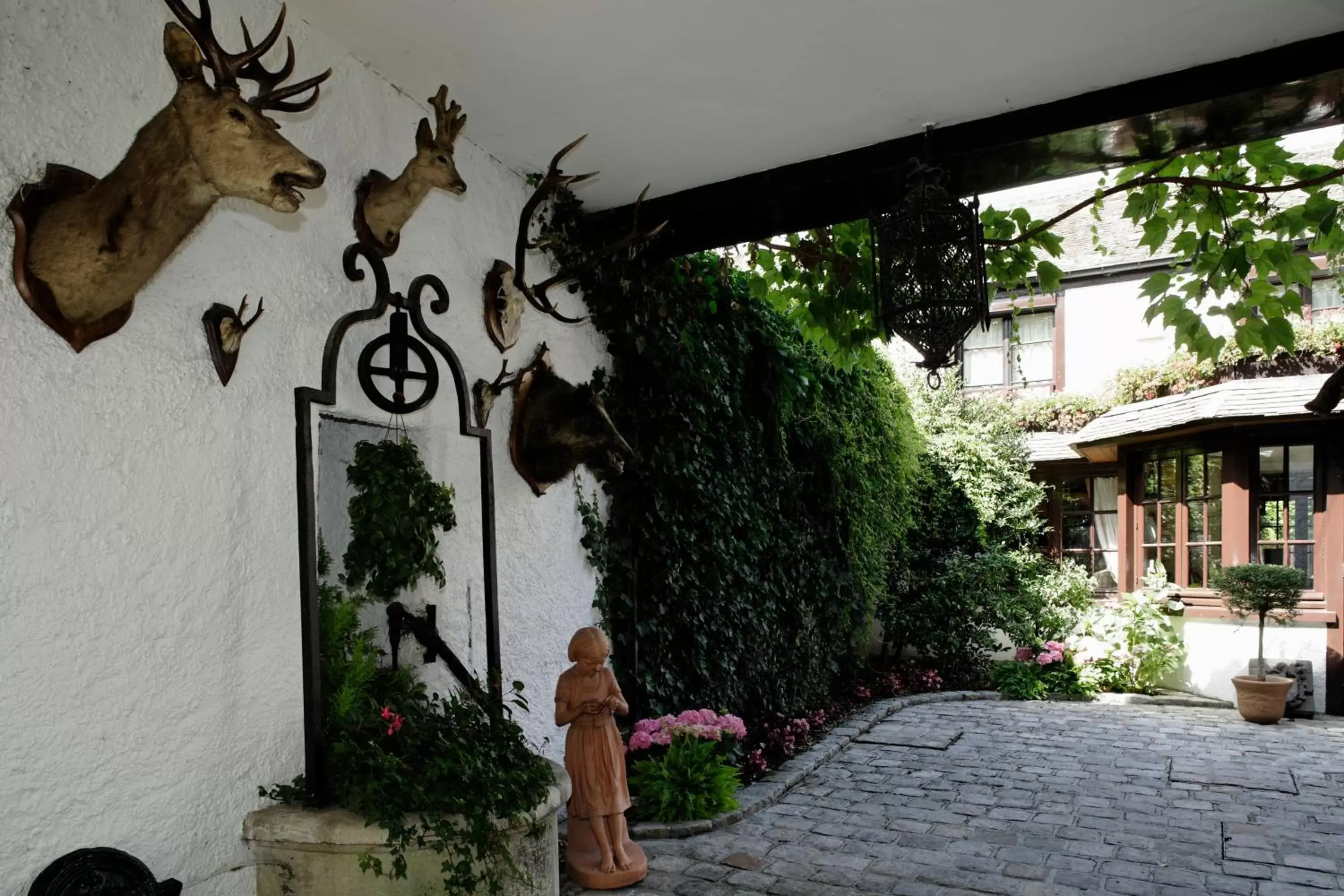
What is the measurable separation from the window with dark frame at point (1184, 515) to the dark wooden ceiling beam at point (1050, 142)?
669 centimetres

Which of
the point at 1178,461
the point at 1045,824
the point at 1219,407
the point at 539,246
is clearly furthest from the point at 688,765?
the point at 1178,461

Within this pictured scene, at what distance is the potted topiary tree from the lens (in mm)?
8320

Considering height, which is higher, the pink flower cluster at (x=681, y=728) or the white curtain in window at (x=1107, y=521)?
the white curtain in window at (x=1107, y=521)

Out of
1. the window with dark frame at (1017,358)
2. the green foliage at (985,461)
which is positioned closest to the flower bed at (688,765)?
the green foliage at (985,461)

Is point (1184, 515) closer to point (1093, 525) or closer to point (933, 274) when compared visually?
point (1093, 525)

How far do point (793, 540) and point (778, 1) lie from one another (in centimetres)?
496

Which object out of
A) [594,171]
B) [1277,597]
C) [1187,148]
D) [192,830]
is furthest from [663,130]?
[1277,597]

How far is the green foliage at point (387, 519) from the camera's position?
11.5ft

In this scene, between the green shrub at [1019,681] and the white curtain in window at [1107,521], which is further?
the white curtain in window at [1107,521]

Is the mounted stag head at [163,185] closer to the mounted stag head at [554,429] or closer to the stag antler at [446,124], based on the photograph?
the stag antler at [446,124]

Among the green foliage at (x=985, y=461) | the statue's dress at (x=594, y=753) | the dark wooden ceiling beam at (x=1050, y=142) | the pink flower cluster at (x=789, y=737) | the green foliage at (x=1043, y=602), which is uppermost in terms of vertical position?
the dark wooden ceiling beam at (x=1050, y=142)

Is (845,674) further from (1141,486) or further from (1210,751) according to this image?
(1141,486)

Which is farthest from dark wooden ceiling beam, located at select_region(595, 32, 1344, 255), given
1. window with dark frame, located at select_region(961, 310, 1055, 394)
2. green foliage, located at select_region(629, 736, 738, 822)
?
window with dark frame, located at select_region(961, 310, 1055, 394)

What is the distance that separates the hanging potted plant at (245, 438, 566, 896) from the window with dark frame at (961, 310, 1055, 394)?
32.9ft
